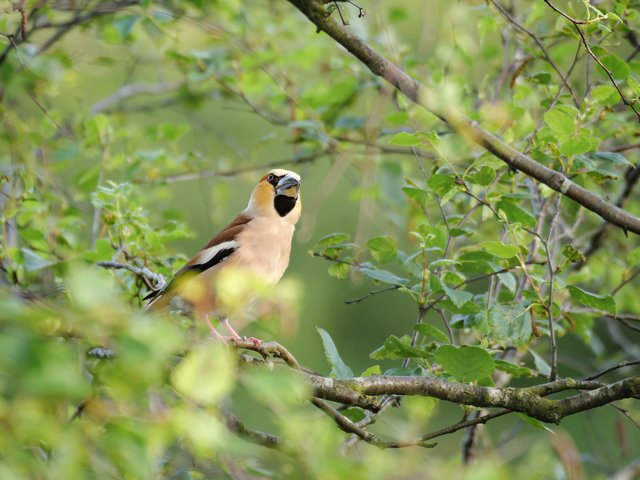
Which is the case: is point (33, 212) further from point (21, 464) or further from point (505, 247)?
point (21, 464)

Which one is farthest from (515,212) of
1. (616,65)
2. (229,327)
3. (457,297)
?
(229,327)

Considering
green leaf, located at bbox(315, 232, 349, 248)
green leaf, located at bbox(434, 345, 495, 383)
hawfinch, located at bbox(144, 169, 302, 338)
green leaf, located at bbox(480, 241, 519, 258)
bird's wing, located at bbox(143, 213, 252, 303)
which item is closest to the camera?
green leaf, located at bbox(434, 345, 495, 383)

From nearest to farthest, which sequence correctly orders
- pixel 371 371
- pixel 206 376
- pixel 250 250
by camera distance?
pixel 206 376 → pixel 371 371 → pixel 250 250

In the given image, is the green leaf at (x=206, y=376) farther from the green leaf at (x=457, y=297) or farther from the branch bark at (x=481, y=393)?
the green leaf at (x=457, y=297)

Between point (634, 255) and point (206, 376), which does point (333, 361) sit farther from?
point (206, 376)

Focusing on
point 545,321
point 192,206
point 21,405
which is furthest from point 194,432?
point 192,206

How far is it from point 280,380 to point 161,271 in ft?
7.73

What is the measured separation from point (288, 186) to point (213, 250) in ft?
1.83

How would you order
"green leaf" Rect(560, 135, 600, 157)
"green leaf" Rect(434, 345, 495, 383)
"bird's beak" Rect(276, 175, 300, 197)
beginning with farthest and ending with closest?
"bird's beak" Rect(276, 175, 300, 197) → "green leaf" Rect(560, 135, 600, 157) → "green leaf" Rect(434, 345, 495, 383)

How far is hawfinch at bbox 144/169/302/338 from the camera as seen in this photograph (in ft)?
12.5

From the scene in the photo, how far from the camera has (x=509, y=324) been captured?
2.71 metres

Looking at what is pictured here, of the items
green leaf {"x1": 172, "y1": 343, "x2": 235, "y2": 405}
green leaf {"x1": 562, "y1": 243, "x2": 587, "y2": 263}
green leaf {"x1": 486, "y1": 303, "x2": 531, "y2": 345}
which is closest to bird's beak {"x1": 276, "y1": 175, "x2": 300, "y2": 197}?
green leaf {"x1": 486, "y1": 303, "x2": 531, "y2": 345}

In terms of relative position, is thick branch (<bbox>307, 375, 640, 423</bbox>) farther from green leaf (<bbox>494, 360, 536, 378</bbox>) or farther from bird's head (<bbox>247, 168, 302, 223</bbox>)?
bird's head (<bbox>247, 168, 302, 223</bbox>)

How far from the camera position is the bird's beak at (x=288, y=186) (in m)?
4.43
